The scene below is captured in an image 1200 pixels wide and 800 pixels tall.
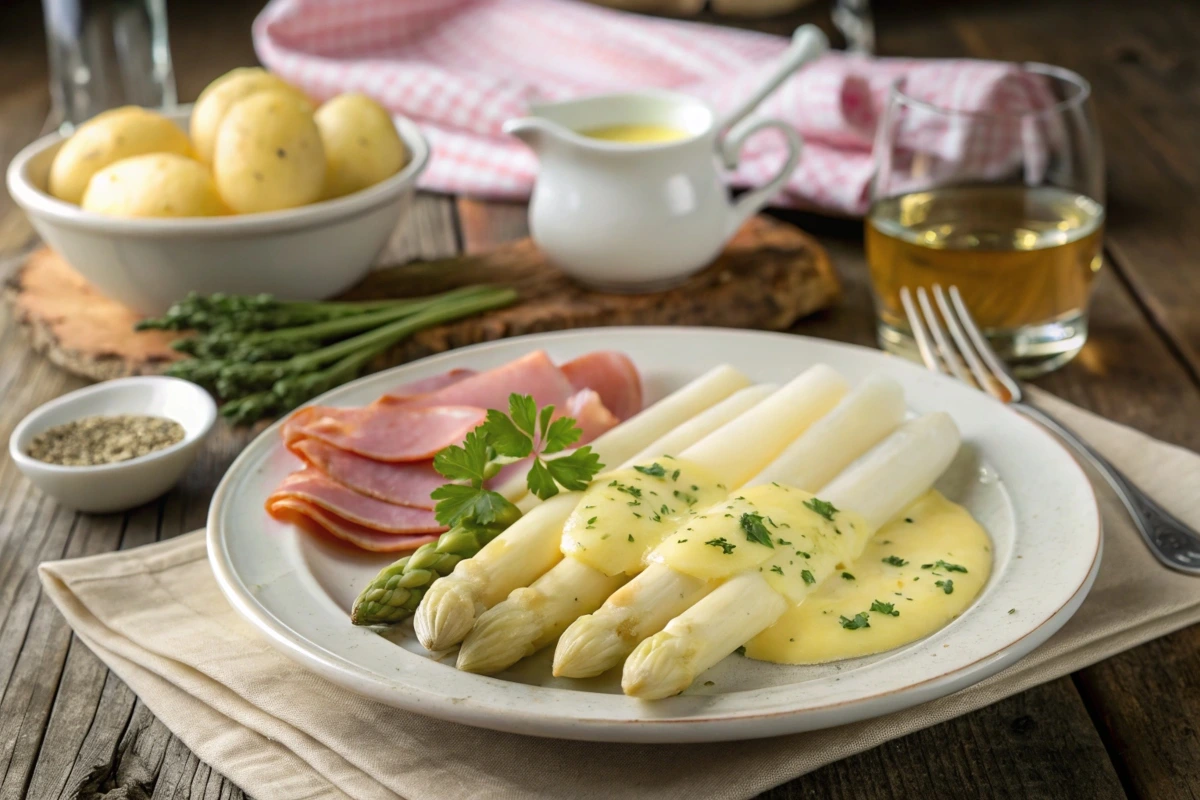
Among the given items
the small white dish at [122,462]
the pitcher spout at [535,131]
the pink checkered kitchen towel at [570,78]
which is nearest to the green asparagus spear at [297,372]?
the small white dish at [122,462]

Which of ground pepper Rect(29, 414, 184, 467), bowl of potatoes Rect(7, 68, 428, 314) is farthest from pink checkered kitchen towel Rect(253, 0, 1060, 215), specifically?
ground pepper Rect(29, 414, 184, 467)

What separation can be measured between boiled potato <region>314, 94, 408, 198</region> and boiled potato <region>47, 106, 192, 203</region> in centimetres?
39

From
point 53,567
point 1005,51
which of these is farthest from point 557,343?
point 1005,51

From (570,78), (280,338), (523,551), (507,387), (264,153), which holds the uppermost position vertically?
(264,153)

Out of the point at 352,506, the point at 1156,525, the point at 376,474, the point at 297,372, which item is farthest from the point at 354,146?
the point at 1156,525

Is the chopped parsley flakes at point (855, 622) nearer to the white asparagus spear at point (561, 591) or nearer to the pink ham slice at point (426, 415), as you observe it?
the white asparagus spear at point (561, 591)

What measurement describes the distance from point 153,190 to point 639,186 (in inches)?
46.0

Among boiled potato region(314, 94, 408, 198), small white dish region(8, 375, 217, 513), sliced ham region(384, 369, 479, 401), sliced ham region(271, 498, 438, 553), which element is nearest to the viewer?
sliced ham region(271, 498, 438, 553)

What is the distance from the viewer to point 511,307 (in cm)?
308

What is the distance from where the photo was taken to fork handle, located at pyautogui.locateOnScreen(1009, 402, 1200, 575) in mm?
1944

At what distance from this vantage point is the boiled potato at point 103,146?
2.94 metres

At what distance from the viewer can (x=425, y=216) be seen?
3.88 m

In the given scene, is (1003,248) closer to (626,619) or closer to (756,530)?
(756,530)

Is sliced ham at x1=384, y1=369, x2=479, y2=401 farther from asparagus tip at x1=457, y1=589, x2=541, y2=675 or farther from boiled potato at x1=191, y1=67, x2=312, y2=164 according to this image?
boiled potato at x1=191, y1=67, x2=312, y2=164
